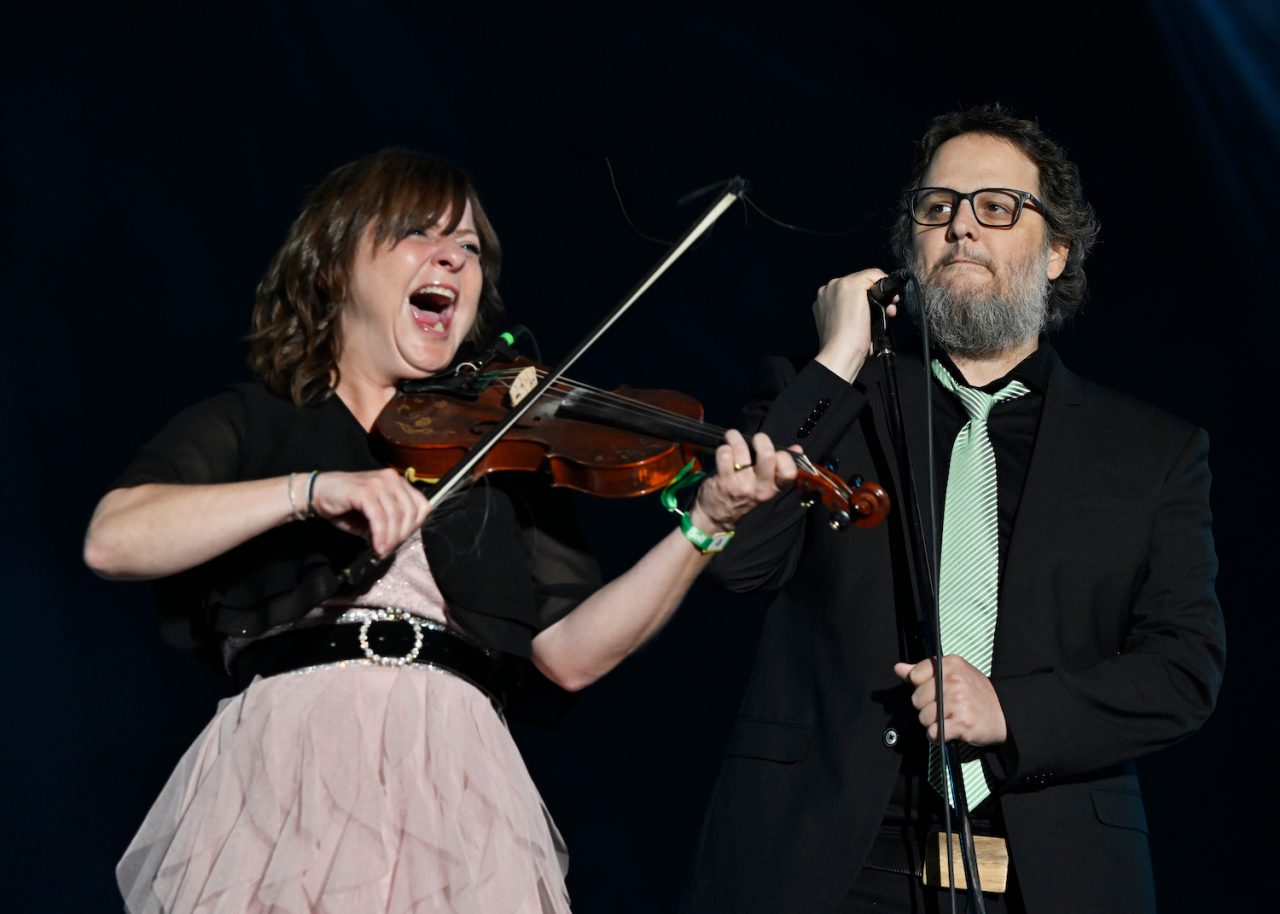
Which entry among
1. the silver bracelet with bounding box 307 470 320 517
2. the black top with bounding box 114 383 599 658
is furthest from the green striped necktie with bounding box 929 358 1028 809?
the silver bracelet with bounding box 307 470 320 517

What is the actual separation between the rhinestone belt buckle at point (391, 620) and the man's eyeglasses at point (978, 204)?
45.0 inches

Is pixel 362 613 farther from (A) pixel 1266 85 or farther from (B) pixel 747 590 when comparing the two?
(A) pixel 1266 85

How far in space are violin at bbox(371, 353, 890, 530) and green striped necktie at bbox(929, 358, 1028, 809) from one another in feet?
0.93

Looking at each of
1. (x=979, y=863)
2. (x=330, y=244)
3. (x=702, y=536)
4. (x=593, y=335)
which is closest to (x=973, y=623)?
(x=979, y=863)

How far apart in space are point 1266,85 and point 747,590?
6.52ft

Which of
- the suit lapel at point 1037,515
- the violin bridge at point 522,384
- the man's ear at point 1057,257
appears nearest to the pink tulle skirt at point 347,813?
the violin bridge at point 522,384

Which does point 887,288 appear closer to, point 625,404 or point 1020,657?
point 625,404

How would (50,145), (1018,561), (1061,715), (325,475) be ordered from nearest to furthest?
1. (325,475)
2. (1061,715)
3. (1018,561)
4. (50,145)

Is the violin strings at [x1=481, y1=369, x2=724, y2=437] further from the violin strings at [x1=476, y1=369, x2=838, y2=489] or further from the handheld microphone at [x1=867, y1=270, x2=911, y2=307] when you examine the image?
the handheld microphone at [x1=867, y1=270, x2=911, y2=307]

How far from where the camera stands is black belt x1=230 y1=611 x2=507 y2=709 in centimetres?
195

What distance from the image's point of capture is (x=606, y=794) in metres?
3.60

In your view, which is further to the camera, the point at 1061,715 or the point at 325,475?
the point at 1061,715

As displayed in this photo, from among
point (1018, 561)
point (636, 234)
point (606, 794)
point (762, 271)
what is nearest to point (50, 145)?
point (636, 234)

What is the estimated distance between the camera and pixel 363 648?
1.95 m
